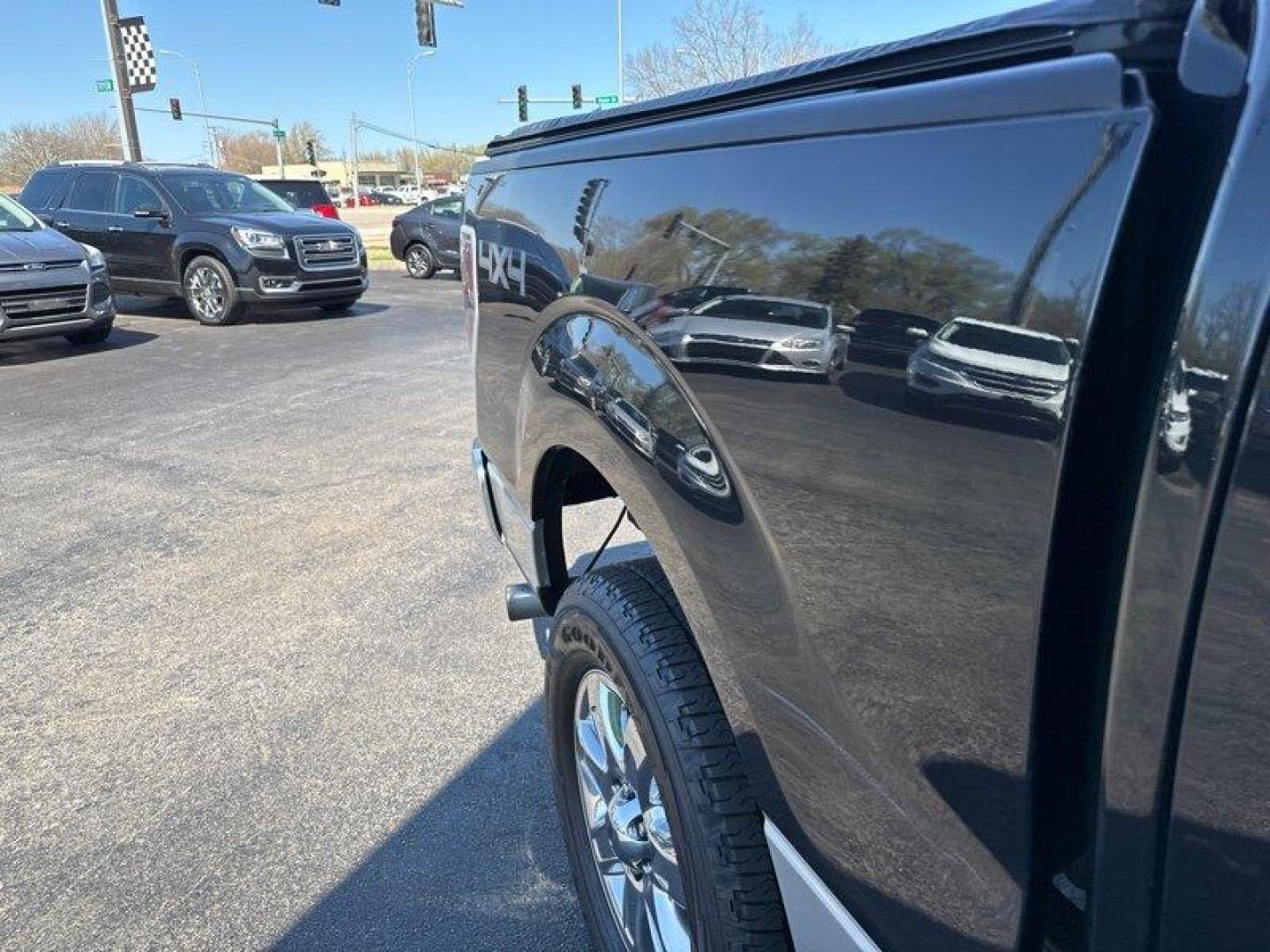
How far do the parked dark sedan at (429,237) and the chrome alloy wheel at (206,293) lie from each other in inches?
218

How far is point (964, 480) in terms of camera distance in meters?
0.94

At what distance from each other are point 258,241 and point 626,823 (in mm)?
10910

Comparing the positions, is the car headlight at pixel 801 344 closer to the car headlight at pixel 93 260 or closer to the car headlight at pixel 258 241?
the car headlight at pixel 93 260

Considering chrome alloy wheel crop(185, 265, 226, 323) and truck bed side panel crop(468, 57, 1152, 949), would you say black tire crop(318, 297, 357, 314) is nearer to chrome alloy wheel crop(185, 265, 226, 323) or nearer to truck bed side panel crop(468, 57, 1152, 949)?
chrome alloy wheel crop(185, 265, 226, 323)

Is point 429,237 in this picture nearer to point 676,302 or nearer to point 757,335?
point 676,302

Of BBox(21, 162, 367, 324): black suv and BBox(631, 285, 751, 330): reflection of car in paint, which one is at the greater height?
BBox(631, 285, 751, 330): reflection of car in paint

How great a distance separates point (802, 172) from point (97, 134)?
71.1 meters

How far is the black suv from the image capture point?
11.4m

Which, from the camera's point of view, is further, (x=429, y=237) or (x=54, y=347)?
(x=429, y=237)

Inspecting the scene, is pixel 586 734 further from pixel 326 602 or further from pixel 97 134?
pixel 97 134

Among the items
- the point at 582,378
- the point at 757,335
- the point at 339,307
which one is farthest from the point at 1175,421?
the point at 339,307

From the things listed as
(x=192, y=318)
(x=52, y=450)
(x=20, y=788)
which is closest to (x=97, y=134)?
(x=192, y=318)

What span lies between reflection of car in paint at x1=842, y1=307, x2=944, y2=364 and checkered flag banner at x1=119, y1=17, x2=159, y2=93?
2286 cm

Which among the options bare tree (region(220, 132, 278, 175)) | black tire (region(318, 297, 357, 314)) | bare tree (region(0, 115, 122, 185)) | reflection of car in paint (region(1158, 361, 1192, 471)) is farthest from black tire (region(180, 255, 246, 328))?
bare tree (region(220, 132, 278, 175))
